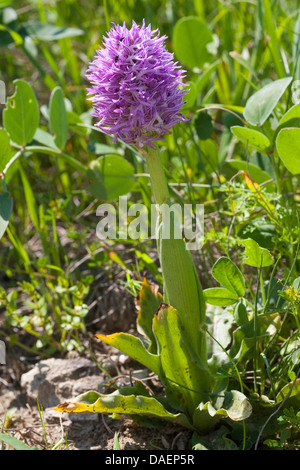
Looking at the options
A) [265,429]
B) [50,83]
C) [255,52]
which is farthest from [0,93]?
[265,429]

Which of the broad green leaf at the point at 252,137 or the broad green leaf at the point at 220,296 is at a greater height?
→ the broad green leaf at the point at 252,137

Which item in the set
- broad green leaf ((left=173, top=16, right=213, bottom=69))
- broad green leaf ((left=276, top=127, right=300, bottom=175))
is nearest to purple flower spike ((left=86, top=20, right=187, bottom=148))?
broad green leaf ((left=276, top=127, right=300, bottom=175))

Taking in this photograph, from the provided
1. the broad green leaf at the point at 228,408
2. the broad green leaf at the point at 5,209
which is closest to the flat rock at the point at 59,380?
the broad green leaf at the point at 228,408

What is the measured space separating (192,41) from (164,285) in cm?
110

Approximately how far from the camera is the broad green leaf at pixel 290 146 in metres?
1.27

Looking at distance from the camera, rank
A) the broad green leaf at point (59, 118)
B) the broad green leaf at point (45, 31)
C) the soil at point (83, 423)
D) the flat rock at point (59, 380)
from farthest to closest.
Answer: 1. the broad green leaf at point (45, 31)
2. the broad green leaf at point (59, 118)
3. the flat rock at point (59, 380)
4. the soil at point (83, 423)

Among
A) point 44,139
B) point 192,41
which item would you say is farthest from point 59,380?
point 192,41

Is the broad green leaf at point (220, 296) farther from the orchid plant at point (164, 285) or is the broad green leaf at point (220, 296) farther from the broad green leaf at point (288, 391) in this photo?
the broad green leaf at point (288, 391)

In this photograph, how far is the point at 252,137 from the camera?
142cm

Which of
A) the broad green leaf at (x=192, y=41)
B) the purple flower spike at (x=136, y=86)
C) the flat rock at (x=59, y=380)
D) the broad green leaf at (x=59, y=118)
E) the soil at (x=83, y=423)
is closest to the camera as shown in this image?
the purple flower spike at (x=136, y=86)

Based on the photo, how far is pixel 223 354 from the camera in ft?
4.41

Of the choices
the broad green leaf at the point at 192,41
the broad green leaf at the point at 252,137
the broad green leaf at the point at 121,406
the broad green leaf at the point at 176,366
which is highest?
the broad green leaf at the point at 192,41

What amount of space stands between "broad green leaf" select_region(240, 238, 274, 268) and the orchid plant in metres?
0.13
